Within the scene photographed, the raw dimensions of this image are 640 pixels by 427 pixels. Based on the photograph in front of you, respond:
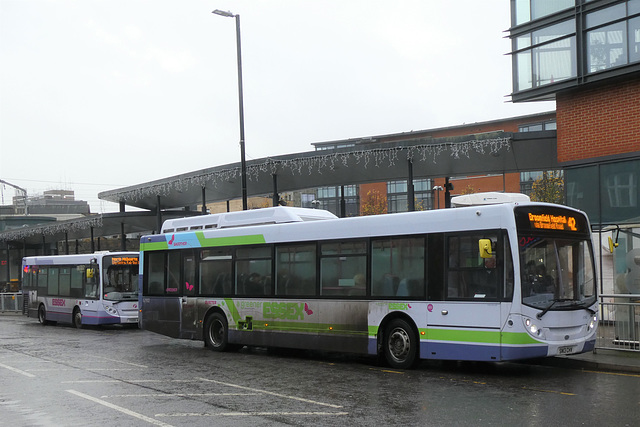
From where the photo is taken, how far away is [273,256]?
54.4 ft

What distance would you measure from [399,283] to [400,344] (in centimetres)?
114

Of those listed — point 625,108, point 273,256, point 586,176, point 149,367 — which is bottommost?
point 149,367

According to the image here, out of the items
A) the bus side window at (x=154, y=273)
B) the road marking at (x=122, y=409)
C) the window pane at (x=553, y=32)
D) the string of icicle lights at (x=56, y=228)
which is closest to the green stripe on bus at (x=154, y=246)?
the bus side window at (x=154, y=273)

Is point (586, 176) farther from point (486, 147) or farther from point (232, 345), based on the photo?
point (232, 345)

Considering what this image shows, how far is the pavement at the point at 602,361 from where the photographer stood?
12.7 m

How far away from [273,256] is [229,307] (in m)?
2.02

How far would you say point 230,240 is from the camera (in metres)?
17.7

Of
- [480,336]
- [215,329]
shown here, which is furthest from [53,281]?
[480,336]

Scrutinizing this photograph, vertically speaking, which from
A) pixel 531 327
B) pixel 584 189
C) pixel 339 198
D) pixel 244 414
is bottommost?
pixel 244 414

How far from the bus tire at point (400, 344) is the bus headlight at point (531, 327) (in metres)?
2.25

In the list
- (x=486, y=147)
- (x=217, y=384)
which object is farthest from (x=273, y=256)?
(x=486, y=147)

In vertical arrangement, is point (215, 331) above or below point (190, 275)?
below

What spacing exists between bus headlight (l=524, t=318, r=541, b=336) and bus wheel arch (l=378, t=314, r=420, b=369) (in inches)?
86.8

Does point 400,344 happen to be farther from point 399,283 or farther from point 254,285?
point 254,285
